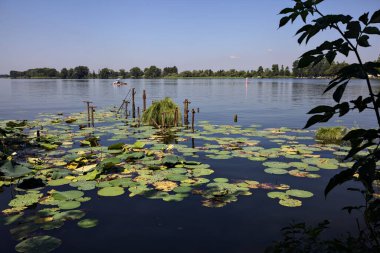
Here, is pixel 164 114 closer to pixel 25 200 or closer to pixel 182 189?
pixel 182 189

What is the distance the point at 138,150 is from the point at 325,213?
7.36 m

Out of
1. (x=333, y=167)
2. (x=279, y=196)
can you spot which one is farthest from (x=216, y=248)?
(x=333, y=167)

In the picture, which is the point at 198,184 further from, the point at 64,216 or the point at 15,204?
the point at 15,204

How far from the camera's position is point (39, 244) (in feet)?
17.4

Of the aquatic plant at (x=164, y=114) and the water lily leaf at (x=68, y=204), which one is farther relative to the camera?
the aquatic plant at (x=164, y=114)

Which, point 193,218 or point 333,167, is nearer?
point 193,218

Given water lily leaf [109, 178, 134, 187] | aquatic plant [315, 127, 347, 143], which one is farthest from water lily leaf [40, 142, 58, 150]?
aquatic plant [315, 127, 347, 143]

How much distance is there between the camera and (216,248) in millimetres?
5621

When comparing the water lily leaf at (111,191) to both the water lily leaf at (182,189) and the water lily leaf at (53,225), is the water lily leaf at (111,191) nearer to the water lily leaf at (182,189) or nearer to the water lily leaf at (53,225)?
the water lily leaf at (182,189)

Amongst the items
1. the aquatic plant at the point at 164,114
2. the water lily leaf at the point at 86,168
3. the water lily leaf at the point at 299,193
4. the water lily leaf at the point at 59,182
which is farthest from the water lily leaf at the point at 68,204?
the aquatic plant at the point at 164,114

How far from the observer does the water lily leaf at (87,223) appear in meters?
6.25

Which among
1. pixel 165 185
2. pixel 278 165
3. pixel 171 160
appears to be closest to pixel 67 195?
pixel 165 185

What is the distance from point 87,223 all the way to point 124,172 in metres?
3.12

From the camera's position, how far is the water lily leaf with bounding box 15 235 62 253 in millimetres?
5152
